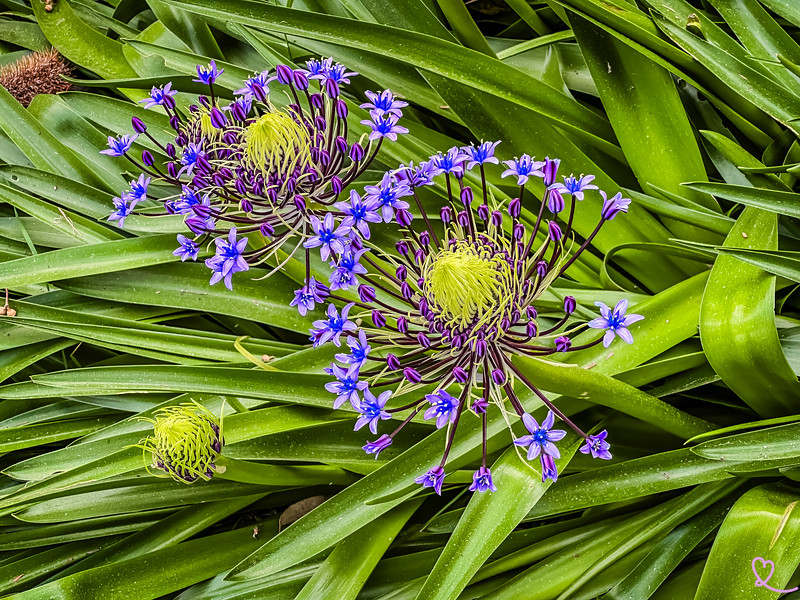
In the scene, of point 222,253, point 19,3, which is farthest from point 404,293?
point 19,3

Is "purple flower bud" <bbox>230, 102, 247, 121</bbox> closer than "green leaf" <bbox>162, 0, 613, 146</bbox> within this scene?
Yes

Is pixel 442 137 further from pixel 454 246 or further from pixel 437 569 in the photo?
pixel 437 569

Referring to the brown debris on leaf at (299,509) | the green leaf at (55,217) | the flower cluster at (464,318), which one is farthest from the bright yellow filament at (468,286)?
the green leaf at (55,217)

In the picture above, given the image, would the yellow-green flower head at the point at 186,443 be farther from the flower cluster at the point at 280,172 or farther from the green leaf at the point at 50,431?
the green leaf at the point at 50,431

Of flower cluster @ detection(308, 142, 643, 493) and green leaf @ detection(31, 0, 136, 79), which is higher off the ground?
green leaf @ detection(31, 0, 136, 79)

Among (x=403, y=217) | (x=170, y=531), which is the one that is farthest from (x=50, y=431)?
(x=403, y=217)

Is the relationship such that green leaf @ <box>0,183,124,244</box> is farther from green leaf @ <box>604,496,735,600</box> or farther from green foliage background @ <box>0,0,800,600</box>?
green leaf @ <box>604,496,735,600</box>

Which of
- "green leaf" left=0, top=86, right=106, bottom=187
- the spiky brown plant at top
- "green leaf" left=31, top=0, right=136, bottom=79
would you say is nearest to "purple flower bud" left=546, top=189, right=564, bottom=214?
"green leaf" left=0, top=86, right=106, bottom=187
